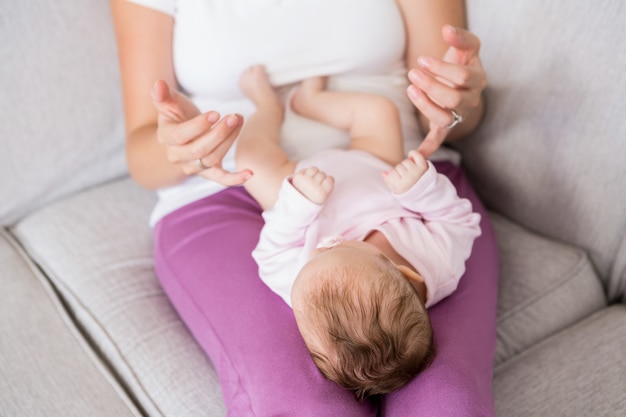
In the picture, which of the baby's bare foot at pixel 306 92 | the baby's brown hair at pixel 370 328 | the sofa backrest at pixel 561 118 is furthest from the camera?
the baby's bare foot at pixel 306 92

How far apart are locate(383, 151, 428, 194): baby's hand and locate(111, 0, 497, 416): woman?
8cm

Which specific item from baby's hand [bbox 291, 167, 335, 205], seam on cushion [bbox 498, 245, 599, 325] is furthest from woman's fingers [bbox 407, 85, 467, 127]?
seam on cushion [bbox 498, 245, 599, 325]

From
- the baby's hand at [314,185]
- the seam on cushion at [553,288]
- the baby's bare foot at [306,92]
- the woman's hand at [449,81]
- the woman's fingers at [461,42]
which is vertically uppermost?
the woman's fingers at [461,42]

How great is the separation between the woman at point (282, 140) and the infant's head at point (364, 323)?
3 centimetres

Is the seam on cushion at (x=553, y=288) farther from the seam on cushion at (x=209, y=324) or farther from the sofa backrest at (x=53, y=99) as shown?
the sofa backrest at (x=53, y=99)

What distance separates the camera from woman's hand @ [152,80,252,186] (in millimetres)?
810

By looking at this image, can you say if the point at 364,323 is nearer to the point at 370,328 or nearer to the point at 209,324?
the point at 370,328

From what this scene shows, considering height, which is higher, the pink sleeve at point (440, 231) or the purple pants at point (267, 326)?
the pink sleeve at point (440, 231)

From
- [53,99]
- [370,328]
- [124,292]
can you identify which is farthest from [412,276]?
[53,99]

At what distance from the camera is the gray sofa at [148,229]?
0.93 meters

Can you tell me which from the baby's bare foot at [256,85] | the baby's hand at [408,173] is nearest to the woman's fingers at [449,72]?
the baby's hand at [408,173]

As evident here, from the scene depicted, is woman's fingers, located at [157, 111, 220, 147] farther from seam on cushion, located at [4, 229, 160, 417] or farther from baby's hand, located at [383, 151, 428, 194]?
seam on cushion, located at [4, 229, 160, 417]

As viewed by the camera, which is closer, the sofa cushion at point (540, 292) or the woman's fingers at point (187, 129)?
the woman's fingers at point (187, 129)

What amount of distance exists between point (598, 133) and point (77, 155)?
1051 millimetres
